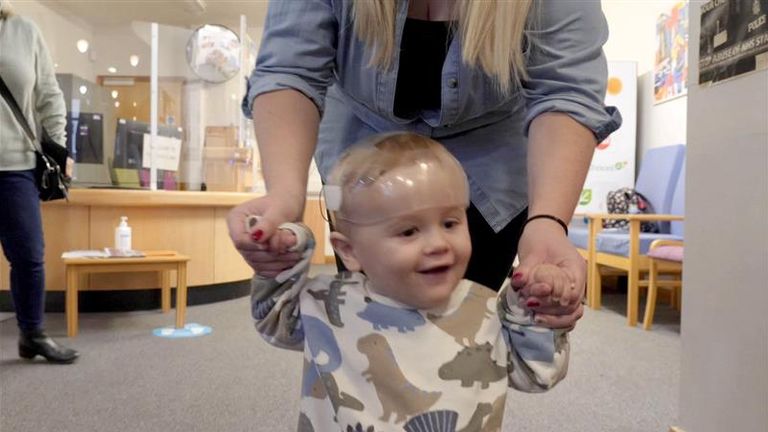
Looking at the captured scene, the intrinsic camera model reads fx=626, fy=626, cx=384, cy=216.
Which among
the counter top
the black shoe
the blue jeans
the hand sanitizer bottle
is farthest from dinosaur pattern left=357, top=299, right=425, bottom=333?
the counter top

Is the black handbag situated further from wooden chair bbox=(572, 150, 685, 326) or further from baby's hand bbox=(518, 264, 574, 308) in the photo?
wooden chair bbox=(572, 150, 685, 326)

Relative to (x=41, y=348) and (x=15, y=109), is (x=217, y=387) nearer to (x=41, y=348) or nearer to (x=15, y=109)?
(x=41, y=348)

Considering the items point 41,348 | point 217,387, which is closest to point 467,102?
point 217,387

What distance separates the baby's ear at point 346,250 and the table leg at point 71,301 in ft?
8.81

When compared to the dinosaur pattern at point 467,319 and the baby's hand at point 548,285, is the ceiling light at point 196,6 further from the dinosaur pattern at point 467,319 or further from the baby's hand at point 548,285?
the baby's hand at point 548,285

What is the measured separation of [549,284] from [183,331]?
282cm

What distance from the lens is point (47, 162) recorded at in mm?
2391

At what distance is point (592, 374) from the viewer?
2531 mm

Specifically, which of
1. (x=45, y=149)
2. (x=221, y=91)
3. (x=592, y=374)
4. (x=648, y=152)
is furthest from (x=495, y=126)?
(x=221, y=91)

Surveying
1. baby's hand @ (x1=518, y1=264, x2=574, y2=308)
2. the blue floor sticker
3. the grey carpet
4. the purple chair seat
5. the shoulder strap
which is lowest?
the grey carpet

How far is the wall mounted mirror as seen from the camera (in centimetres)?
535

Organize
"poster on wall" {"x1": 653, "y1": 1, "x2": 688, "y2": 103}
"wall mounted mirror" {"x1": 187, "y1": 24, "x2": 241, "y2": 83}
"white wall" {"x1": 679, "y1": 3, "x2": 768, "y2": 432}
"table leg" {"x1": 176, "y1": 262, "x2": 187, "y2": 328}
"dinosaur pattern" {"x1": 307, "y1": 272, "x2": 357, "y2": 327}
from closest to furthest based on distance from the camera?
"dinosaur pattern" {"x1": 307, "y1": 272, "x2": 357, "y2": 327}, "white wall" {"x1": 679, "y1": 3, "x2": 768, "y2": 432}, "table leg" {"x1": 176, "y1": 262, "x2": 187, "y2": 328}, "poster on wall" {"x1": 653, "y1": 1, "x2": 688, "y2": 103}, "wall mounted mirror" {"x1": 187, "y1": 24, "x2": 241, "y2": 83}

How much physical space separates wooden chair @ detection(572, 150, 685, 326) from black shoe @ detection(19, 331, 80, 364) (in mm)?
2846

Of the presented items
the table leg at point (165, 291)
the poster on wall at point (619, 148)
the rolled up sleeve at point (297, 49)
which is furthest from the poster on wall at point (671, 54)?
the rolled up sleeve at point (297, 49)
